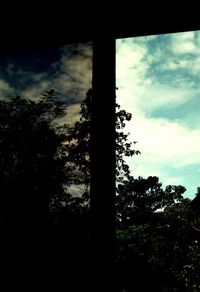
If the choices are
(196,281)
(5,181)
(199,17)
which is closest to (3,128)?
(5,181)

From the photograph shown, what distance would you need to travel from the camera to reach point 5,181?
1.59 meters

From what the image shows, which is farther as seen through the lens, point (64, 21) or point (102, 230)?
point (64, 21)

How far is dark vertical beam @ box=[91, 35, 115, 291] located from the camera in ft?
4.06

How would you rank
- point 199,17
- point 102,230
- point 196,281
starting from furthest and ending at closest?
point 196,281, point 199,17, point 102,230

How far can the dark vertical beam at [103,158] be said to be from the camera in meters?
1.24

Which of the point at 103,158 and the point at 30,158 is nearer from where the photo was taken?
the point at 103,158

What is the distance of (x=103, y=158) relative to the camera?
1.35 m

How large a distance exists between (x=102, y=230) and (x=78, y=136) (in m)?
0.56

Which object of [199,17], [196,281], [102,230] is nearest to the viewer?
[102,230]

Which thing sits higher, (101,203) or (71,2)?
(71,2)

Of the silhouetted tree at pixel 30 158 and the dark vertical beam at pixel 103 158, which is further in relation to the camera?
the silhouetted tree at pixel 30 158

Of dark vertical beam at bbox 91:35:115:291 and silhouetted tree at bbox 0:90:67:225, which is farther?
silhouetted tree at bbox 0:90:67:225

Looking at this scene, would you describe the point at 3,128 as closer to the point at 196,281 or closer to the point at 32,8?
the point at 32,8

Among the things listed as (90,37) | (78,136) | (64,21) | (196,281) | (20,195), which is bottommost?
(196,281)
